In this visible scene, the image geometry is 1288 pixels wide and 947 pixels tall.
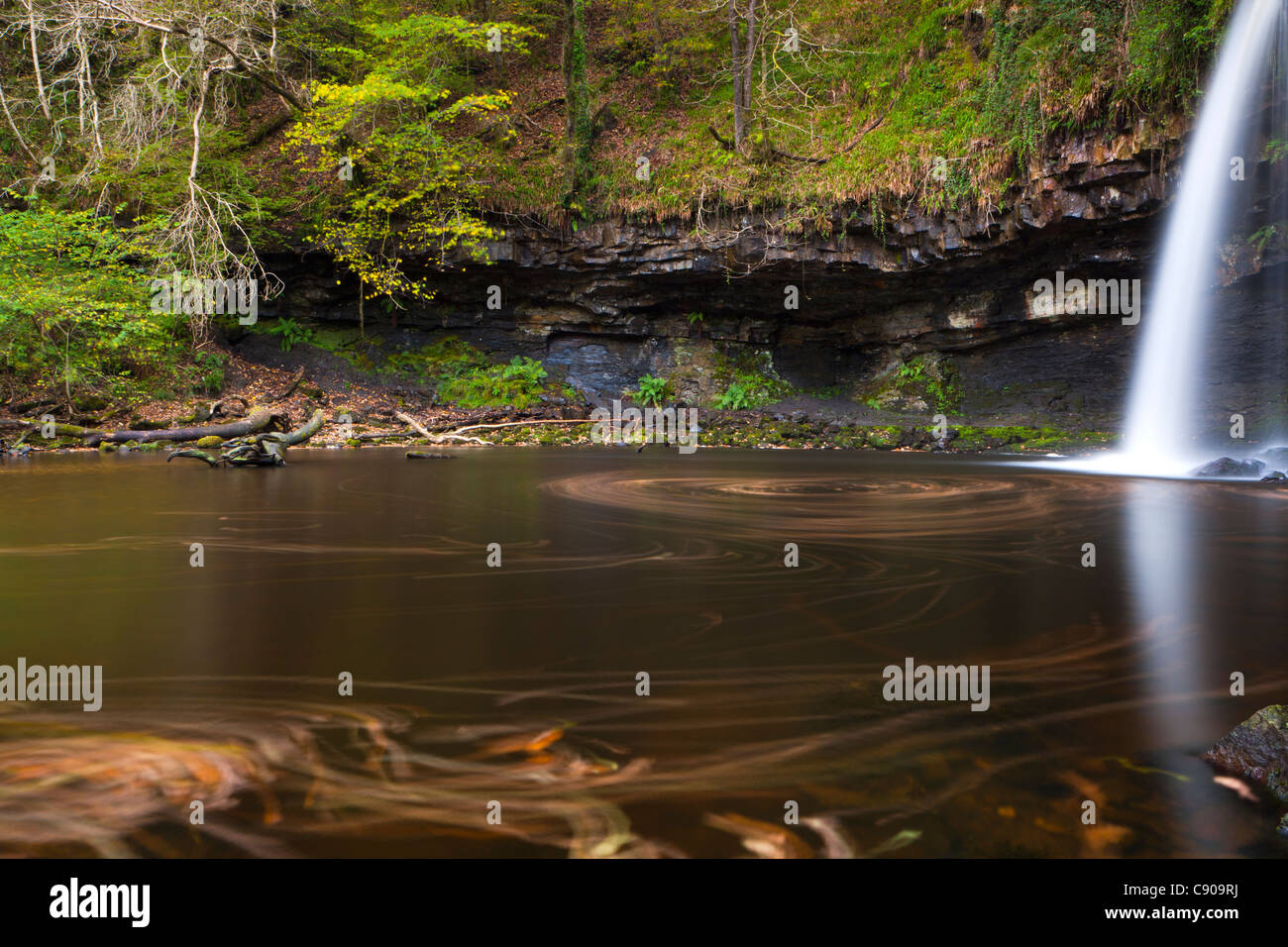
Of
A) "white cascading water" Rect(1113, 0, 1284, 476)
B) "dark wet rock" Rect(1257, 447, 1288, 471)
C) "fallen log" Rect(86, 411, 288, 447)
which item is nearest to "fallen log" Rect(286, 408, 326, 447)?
"fallen log" Rect(86, 411, 288, 447)

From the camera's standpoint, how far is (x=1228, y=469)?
10812mm

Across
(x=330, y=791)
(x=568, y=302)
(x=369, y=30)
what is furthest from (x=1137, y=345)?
(x=369, y=30)

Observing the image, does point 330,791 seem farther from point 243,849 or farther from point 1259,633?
point 1259,633

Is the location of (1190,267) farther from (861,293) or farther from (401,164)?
(401,164)

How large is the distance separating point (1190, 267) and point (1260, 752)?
54.7 ft

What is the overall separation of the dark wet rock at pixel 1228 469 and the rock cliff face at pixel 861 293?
546 centimetres

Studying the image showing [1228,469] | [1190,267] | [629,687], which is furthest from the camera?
[1190,267]

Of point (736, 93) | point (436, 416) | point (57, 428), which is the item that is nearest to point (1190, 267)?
point (736, 93)

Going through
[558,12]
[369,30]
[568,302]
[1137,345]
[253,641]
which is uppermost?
[558,12]

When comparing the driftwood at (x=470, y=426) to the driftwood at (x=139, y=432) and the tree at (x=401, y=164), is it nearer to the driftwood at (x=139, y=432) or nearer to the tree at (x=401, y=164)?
the tree at (x=401, y=164)

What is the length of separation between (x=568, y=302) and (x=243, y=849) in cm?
2126

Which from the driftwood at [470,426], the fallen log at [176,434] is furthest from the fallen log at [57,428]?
the driftwood at [470,426]

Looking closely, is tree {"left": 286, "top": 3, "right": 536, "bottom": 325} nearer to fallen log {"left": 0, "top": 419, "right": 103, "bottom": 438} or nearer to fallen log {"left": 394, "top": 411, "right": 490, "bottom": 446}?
fallen log {"left": 394, "top": 411, "right": 490, "bottom": 446}

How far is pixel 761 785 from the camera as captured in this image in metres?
1.82
